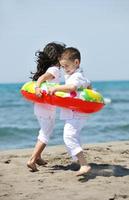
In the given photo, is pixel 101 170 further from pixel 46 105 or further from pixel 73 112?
pixel 46 105

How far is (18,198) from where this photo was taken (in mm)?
5207

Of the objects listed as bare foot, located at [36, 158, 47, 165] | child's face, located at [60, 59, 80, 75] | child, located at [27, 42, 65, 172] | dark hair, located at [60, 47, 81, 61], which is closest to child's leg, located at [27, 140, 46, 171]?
child, located at [27, 42, 65, 172]

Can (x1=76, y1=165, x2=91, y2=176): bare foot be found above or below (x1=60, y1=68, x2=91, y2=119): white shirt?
below

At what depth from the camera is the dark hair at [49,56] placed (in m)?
6.57

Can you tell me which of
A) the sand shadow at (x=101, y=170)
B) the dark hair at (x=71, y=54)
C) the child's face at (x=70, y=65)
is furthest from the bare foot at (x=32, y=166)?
the dark hair at (x=71, y=54)

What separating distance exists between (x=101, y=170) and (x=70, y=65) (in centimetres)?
137

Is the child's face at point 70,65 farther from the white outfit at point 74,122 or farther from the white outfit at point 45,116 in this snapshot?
the white outfit at point 45,116

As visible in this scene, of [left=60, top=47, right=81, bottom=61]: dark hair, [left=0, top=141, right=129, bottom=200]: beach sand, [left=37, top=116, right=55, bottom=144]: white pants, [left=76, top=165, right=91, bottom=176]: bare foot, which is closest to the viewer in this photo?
[left=0, top=141, right=129, bottom=200]: beach sand

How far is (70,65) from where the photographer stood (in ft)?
20.2

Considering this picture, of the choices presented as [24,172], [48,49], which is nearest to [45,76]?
[48,49]

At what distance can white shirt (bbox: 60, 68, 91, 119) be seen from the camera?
608cm

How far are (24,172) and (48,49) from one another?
5.05 feet

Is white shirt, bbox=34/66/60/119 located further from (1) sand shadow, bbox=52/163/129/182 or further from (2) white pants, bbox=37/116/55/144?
(1) sand shadow, bbox=52/163/129/182

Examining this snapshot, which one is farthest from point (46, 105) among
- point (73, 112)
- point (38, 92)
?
point (73, 112)
